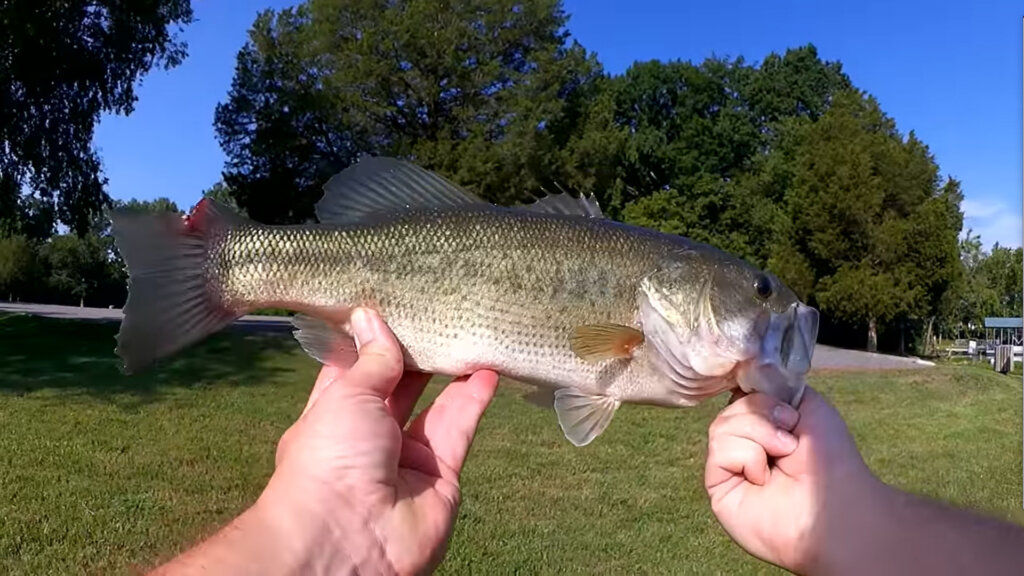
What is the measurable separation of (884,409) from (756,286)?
528 inches

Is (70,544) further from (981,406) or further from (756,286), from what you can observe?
(981,406)

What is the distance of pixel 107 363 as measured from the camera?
1617cm

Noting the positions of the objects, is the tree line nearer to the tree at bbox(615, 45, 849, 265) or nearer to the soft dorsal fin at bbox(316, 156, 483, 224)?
the tree at bbox(615, 45, 849, 265)

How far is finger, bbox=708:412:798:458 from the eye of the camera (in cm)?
222

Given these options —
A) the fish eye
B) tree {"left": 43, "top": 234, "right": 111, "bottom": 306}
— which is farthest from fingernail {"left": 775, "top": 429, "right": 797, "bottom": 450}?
tree {"left": 43, "top": 234, "right": 111, "bottom": 306}

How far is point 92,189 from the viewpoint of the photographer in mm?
23219

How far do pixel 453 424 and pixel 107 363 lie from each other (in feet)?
50.8

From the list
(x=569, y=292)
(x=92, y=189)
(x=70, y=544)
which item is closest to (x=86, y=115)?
(x=92, y=189)

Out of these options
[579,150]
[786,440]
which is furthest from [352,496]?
[579,150]

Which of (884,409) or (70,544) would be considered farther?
(884,409)

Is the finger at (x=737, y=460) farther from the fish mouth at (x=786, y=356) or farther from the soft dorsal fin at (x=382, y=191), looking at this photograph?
the soft dorsal fin at (x=382, y=191)

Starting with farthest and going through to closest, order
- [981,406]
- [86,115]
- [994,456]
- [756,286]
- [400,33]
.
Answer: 1. [400,33]
2. [86,115]
3. [981,406]
4. [994,456]
5. [756,286]

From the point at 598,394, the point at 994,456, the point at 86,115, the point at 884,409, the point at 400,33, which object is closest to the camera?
the point at 598,394

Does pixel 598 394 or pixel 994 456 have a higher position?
pixel 598 394
